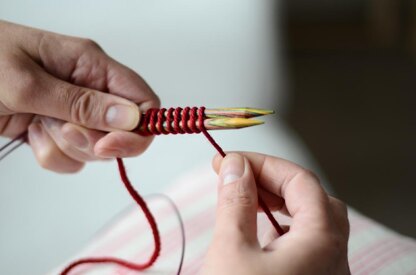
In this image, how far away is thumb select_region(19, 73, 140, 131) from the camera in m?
0.82

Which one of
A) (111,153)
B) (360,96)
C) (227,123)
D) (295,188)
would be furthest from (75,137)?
(360,96)

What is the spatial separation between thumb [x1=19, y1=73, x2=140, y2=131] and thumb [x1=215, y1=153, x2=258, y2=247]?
23 cm

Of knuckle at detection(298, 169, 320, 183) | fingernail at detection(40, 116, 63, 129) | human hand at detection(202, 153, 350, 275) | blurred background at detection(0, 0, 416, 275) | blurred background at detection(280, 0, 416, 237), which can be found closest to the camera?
human hand at detection(202, 153, 350, 275)

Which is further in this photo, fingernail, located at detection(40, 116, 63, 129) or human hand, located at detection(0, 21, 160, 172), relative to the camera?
fingernail, located at detection(40, 116, 63, 129)

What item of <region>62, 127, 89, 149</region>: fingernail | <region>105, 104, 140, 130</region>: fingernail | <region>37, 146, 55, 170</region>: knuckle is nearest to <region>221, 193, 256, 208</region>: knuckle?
<region>105, 104, 140, 130</region>: fingernail

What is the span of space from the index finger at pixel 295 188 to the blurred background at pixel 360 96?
121 cm

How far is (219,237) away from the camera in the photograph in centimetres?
57

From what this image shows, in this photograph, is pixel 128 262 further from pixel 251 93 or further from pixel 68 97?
pixel 251 93

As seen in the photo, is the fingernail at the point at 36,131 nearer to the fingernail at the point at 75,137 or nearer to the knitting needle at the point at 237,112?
the fingernail at the point at 75,137

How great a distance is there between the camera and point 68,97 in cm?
82

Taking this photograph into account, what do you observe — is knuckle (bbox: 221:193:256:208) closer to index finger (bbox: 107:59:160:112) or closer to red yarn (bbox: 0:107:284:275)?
red yarn (bbox: 0:107:284:275)

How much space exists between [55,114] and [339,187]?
128 cm

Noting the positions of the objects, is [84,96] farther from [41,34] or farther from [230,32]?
[230,32]

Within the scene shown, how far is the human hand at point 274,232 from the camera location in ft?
1.78
